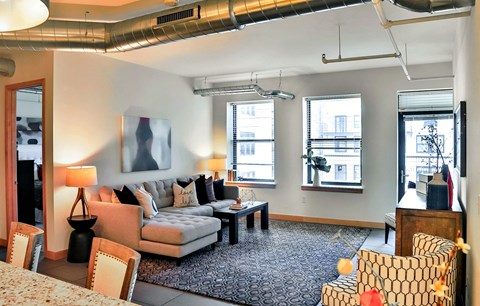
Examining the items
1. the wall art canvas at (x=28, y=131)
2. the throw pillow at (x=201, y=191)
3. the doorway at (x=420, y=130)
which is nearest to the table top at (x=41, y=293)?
the throw pillow at (x=201, y=191)

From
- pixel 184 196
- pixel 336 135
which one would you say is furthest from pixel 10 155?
pixel 336 135

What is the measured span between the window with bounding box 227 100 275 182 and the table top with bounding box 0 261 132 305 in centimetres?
621

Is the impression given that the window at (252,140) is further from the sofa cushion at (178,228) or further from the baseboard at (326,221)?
the sofa cushion at (178,228)

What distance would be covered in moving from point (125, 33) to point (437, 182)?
10.3ft

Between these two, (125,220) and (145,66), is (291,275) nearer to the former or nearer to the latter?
(125,220)

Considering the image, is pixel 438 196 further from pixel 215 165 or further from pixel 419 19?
pixel 215 165

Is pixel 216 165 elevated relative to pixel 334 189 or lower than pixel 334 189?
elevated

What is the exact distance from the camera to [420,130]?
20.8 feet

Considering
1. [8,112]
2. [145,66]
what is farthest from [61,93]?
[145,66]

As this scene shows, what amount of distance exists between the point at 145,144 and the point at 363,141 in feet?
12.5

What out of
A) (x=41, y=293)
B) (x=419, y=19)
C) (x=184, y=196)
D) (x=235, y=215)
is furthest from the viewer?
(x=184, y=196)

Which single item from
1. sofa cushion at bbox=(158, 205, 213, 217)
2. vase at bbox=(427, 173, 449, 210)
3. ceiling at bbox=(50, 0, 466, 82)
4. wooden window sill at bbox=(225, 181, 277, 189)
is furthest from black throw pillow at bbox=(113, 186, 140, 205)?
vase at bbox=(427, 173, 449, 210)

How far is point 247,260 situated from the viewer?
184 inches

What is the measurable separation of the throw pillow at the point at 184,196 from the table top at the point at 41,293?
4.35m
